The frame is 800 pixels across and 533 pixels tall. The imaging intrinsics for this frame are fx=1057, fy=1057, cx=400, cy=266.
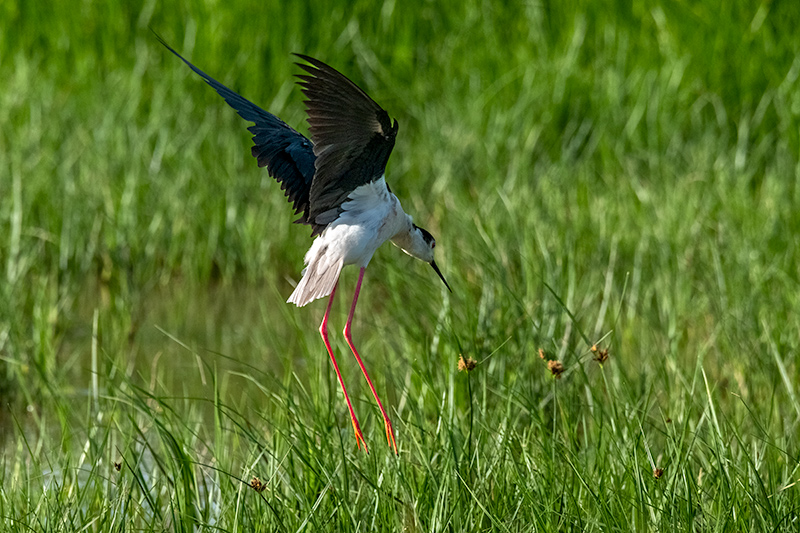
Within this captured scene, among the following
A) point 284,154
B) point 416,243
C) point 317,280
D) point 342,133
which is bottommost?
point 317,280

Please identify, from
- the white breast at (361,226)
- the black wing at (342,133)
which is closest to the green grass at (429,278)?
the white breast at (361,226)

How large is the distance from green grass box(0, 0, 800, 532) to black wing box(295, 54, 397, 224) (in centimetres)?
53

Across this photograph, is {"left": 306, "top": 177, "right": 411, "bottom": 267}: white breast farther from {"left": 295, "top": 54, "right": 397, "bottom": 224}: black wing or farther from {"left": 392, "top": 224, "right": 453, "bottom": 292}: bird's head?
{"left": 392, "top": 224, "right": 453, "bottom": 292}: bird's head

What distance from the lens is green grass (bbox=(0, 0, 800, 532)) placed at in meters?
2.36

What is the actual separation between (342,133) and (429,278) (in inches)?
58.0

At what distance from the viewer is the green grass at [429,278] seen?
2.36m

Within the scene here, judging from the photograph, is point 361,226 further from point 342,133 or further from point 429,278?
point 429,278

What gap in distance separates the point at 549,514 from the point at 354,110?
2.97 ft

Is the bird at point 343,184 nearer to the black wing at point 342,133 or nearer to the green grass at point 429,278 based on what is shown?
the black wing at point 342,133

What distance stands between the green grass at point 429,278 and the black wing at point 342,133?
0.53 meters

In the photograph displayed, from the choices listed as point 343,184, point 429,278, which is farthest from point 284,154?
point 429,278

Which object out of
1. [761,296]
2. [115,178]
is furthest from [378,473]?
[115,178]

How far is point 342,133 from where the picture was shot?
218 centimetres

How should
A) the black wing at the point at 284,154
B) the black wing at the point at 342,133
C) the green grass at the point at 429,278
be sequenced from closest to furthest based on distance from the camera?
the black wing at the point at 342,133
the green grass at the point at 429,278
the black wing at the point at 284,154
